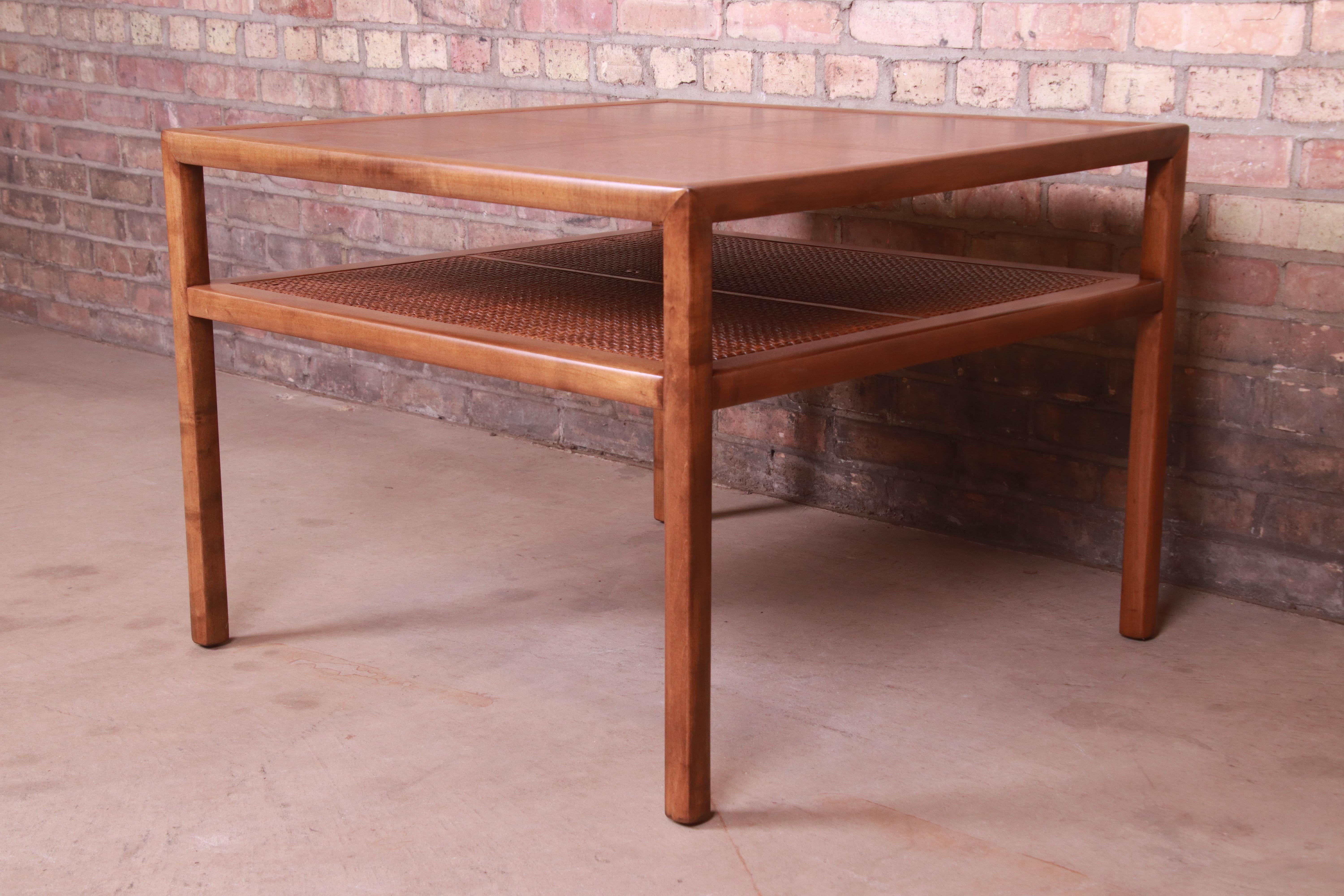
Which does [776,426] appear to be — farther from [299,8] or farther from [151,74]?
[151,74]

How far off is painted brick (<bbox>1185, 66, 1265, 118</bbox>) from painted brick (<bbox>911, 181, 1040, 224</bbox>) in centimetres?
24

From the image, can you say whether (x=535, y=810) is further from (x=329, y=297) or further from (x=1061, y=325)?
(x=1061, y=325)

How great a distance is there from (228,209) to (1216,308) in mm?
2106

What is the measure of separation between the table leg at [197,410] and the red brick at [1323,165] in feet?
4.25

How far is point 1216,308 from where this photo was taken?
1831mm

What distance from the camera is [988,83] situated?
6.47 ft

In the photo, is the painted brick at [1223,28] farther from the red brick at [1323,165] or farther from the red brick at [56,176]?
the red brick at [56,176]

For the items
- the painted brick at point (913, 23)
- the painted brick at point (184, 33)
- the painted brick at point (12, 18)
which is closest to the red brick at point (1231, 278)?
the painted brick at point (913, 23)

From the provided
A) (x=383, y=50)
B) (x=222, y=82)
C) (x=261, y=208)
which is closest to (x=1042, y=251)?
(x=383, y=50)

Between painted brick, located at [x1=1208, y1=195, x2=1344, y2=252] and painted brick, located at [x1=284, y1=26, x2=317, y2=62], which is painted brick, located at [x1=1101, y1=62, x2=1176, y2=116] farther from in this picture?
painted brick, located at [x1=284, y1=26, x2=317, y2=62]

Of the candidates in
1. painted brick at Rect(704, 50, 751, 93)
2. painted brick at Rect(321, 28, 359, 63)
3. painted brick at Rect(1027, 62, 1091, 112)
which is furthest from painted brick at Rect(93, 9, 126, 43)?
painted brick at Rect(1027, 62, 1091, 112)

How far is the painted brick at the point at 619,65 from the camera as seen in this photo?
7.76 ft

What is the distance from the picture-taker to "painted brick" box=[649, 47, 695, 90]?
90.4 inches

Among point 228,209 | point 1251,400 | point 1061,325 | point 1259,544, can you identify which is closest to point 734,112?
point 1061,325
